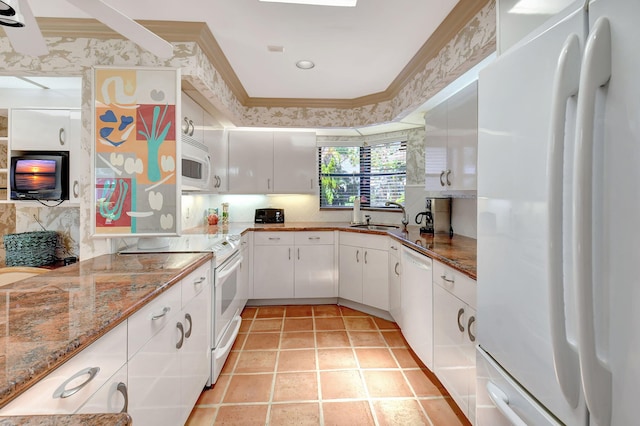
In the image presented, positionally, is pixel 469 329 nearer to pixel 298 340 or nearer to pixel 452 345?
pixel 452 345

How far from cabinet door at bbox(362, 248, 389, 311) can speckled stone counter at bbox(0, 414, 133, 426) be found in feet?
9.21

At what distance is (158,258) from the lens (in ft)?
6.06

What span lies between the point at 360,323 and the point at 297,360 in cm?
93

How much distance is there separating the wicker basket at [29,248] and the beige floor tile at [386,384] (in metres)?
2.87

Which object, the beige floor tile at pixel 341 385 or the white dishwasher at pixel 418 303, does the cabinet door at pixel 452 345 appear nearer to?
the white dishwasher at pixel 418 303

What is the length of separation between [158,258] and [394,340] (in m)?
2.06

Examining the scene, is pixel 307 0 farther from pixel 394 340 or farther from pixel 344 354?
pixel 394 340

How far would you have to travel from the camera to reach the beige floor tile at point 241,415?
175 cm

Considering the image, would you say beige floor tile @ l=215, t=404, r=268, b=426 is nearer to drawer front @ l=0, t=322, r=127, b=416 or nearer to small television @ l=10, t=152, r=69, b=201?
drawer front @ l=0, t=322, r=127, b=416

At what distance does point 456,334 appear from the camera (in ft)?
5.72

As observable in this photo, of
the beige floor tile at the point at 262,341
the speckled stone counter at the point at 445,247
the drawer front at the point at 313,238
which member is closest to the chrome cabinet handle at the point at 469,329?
the speckled stone counter at the point at 445,247

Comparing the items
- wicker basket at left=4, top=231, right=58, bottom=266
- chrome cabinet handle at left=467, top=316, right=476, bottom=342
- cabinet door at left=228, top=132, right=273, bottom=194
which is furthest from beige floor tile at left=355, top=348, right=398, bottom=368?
wicker basket at left=4, top=231, right=58, bottom=266

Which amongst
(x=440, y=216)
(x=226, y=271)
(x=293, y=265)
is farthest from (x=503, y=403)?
(x=293, y=265)

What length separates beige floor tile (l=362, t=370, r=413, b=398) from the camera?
2021 mm
